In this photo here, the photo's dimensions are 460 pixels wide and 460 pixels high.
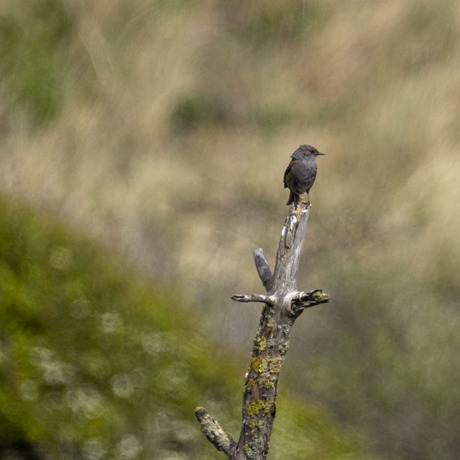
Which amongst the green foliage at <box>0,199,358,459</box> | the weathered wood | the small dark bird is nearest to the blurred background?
the green foliage at <box>0,199,358,459</box>

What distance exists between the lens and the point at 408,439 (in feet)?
21.0

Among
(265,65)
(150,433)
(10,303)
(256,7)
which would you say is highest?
(256,7)

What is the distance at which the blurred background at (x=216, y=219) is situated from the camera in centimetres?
542

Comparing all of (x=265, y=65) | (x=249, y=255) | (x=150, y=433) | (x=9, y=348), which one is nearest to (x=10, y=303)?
(x=9, y=348)

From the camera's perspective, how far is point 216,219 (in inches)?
338

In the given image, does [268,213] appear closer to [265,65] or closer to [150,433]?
[265,65]

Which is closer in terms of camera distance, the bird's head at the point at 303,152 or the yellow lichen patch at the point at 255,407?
the yellow lichen patch at the point at 255,407

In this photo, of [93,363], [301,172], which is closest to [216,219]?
[93,363]

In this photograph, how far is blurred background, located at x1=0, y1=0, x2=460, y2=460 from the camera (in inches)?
213

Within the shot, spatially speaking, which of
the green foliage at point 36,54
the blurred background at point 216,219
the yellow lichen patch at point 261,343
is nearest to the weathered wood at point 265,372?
the yellow lichen patch at point 261,343

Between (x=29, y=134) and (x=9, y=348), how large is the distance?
4.00 meters

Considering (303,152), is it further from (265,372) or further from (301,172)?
(265,372)

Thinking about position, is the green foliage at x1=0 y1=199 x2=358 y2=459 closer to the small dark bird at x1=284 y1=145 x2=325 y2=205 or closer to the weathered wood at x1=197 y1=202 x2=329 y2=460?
the small dark bird at x1=284 y1=145 x2=325 y2=205

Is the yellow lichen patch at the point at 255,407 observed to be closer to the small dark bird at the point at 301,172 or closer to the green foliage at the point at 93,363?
the small dark bird at the point at 301,172
